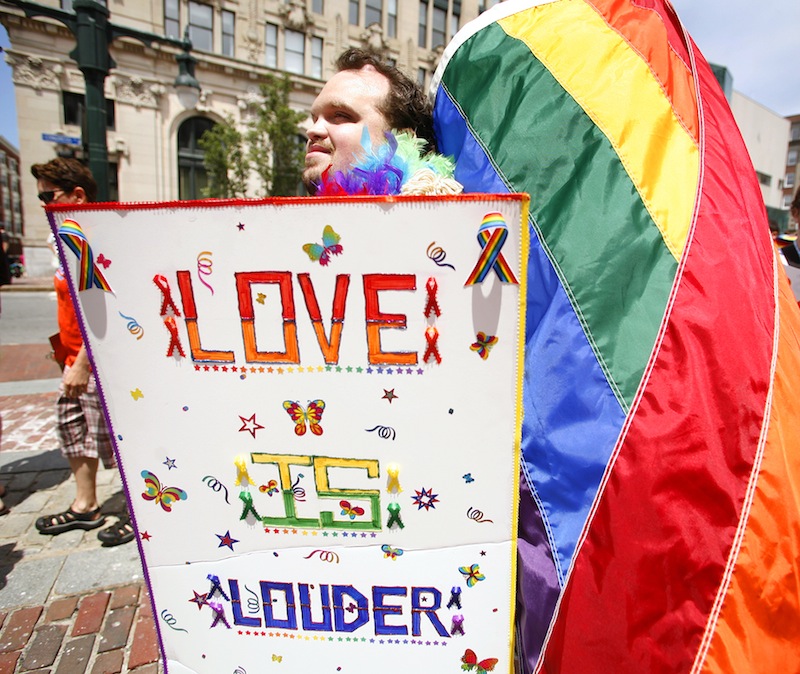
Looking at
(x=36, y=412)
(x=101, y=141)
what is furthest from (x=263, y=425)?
(x=36, y=412)

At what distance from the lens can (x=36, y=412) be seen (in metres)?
4.68

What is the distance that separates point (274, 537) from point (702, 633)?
830mm

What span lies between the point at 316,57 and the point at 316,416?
78.4ft

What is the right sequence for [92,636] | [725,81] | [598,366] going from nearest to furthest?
1. [598,366]
2. [725,81]
3. [92,636]

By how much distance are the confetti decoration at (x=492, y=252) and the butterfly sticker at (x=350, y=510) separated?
20.0 inches

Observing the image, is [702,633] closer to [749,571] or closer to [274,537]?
[749,571]

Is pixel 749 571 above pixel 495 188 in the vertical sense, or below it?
below

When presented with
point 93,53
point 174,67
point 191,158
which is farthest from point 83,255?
point 174,67

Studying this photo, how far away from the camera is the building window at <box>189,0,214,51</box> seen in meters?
18.8

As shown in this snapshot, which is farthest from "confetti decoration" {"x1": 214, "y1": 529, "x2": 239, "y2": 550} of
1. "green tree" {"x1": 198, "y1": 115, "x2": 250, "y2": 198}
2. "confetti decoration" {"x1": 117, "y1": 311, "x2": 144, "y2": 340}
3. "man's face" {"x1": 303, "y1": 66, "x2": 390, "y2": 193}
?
"green tree" {"x1": 198, "y1": 115, "x2": 250, "y2": 198}

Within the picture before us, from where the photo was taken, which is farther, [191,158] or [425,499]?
[191,158]

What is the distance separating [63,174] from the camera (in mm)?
2705

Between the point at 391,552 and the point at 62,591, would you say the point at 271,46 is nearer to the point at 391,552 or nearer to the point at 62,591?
the point at 62,591

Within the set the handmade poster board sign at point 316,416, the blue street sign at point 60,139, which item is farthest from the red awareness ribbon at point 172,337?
the blue street sign at point 60,139
